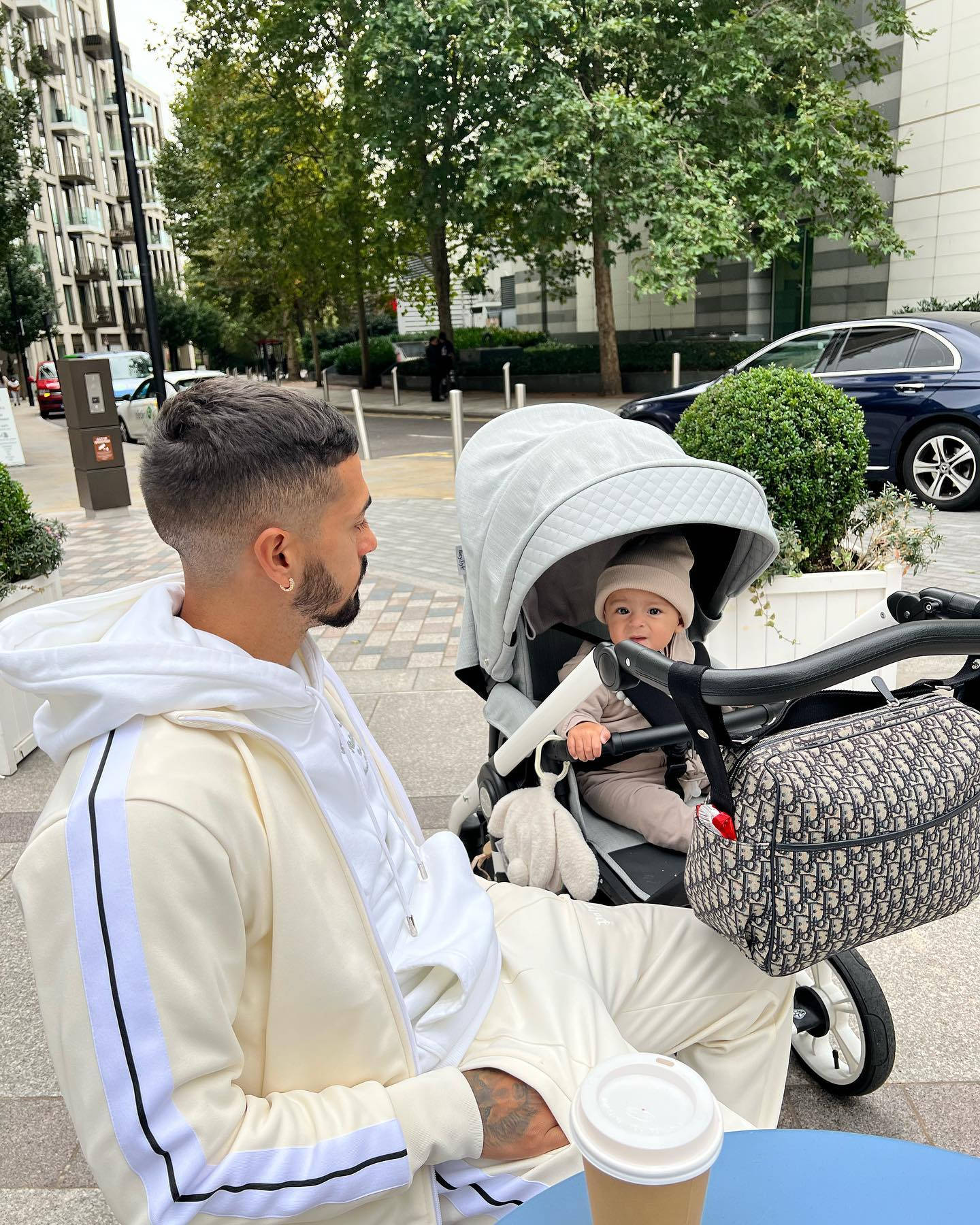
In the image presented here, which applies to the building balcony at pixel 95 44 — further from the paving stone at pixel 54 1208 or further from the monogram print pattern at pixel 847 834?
the monogram print pattern at pixel 847 834

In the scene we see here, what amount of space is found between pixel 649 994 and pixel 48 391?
3268 cm

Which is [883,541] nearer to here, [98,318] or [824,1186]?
[824,1186]

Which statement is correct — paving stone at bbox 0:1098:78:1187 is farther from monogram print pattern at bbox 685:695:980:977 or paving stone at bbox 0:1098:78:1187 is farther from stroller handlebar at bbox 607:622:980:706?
stroller handlebar at bbox 607:622:980:706

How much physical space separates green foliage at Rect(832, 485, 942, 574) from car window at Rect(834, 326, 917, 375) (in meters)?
5.41

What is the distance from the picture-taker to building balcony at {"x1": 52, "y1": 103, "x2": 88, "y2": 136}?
6072 cm

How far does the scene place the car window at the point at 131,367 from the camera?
2341cm

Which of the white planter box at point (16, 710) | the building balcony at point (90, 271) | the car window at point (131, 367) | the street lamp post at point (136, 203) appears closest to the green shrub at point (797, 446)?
the white planter box at point (16, 710)

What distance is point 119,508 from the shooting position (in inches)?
494

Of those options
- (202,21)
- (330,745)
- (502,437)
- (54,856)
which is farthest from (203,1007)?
(202,21)

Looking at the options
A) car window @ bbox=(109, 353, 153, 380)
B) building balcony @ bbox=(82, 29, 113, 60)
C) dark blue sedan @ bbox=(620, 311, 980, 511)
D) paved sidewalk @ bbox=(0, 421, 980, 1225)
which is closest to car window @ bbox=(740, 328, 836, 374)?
dark blue sedan @ bbox=(620, 311, 980, 511)

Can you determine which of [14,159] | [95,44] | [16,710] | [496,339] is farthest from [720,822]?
[95,44]

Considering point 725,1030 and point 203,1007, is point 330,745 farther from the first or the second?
point 725,1030

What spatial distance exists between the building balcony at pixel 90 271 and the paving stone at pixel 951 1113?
74.2 m

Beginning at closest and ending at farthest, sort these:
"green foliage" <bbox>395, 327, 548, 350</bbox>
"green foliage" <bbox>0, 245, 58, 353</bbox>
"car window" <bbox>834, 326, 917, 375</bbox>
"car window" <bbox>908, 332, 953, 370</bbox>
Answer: "car window" <bbox>908, 332, 953, 370</bbox> < "car window" <bbox>834, 326, 917, 375</bbox> < "green foliage" <bbox>395, 327, 548, 350</bbox> < "green foliage" <bbox>0, 245, 58, 353</bbox>
